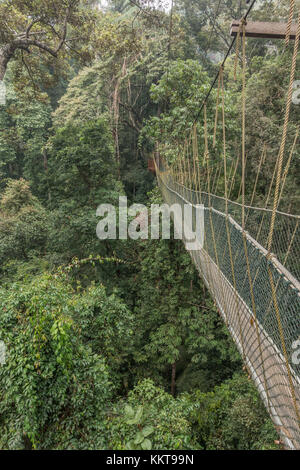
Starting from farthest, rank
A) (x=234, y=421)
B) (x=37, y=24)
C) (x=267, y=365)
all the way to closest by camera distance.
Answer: (x=37, y=24) → (x=234, y=421) → (x=267, y=365)

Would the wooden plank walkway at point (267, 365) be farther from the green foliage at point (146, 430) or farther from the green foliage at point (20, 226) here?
the green foliage at point (20, 226)

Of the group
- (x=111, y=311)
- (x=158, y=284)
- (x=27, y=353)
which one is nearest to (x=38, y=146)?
(x=158, y=284)

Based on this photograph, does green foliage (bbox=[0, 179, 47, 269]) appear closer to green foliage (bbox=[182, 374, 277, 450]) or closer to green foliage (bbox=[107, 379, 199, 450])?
green foliage (bbox=[182, 374, 277, 450])

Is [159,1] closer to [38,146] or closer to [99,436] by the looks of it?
[38,146]

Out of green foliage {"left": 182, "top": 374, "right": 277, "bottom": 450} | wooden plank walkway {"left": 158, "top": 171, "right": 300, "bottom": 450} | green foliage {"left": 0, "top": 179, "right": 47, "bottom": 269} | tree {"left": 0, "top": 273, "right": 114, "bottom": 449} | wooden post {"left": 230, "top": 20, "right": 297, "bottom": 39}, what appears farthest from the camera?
green foliage {"left": 0, "top": 179, "right": 47, "bottom": 269}

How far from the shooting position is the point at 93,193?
18.7 ft

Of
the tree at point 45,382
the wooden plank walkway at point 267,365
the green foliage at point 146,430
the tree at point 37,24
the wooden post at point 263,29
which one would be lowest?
the green foliage at point 146,430

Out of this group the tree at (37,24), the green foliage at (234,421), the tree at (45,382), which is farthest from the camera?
the tree at (37,24)

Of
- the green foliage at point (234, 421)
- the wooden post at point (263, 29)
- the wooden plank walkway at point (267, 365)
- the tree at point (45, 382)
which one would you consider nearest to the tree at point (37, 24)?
the wooden post at point (263, 29)

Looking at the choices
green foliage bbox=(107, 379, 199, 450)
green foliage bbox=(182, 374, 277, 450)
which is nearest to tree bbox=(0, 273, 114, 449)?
green foliage bbox=(107, 379, 199, 450)

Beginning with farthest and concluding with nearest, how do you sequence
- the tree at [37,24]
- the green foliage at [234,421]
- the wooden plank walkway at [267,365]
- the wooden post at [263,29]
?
the tree at [37,24] < the green foliage at [234,421] < the wooden post at [263,29] < the wooden plank walkway at [267,365]

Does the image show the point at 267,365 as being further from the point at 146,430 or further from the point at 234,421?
the point at 234,421

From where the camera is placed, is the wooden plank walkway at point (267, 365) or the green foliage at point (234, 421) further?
the green foliage at point (234, 421)

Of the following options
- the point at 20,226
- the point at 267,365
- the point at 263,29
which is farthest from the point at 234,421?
the point at 20,226
